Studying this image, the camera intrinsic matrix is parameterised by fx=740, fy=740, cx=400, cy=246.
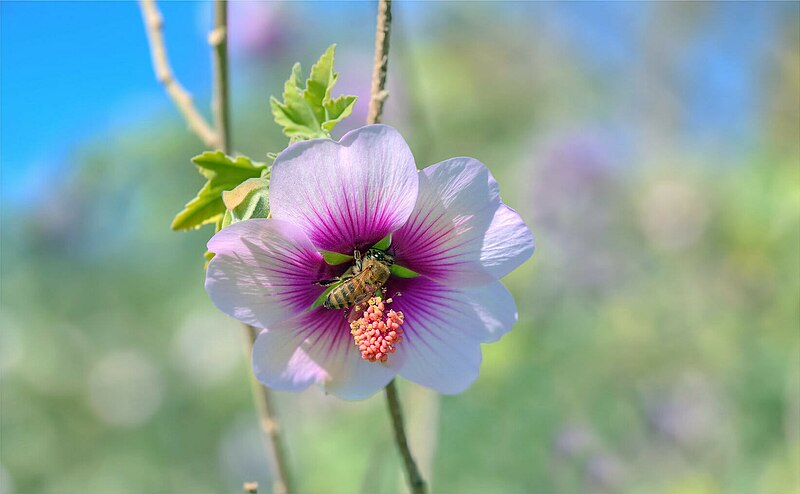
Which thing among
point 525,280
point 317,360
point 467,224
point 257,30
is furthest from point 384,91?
point 257,30

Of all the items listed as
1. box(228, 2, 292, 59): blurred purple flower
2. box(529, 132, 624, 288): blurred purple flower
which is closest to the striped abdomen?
box(529, 132, 624, 288): blurred purple flower

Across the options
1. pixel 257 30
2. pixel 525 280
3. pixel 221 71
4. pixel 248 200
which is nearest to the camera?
pixel 248 200

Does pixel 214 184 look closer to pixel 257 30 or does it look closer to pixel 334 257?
pixel 334 257

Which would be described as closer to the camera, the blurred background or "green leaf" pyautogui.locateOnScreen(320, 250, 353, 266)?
"green leaf" pyautogui.locateOnScreen(320, 250, 353, 266)

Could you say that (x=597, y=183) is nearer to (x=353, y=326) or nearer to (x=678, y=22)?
(x=678, y=22)

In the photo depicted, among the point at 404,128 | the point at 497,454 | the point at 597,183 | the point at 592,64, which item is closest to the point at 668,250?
the point at 597,183

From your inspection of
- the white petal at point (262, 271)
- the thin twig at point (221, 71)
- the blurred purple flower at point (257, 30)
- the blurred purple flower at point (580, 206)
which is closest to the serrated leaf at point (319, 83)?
the white petal at point (262, 271)

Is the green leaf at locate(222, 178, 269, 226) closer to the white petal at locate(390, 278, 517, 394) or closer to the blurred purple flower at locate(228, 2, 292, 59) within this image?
the white petal at locate(390, 278, 517, 394)
